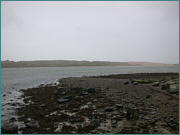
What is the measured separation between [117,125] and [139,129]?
1.12 metres

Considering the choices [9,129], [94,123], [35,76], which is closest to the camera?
[9,129]

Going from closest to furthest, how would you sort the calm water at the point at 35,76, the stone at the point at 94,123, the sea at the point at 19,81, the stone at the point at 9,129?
the stone at the point at 9,129
the stone at the point at 94,123
the sea at the point at 19,81
the calm water at the point at 35,76

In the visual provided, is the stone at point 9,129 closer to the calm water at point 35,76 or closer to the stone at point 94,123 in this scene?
the stone at point 94,123

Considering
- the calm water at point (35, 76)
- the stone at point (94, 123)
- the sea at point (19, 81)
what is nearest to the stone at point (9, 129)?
the sea at point (19, 81)

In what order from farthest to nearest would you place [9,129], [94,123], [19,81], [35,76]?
[35,76] < [19,81] < [94,123] < [9,129]

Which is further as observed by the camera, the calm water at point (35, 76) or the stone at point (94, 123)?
the calm water at point (35, 76)

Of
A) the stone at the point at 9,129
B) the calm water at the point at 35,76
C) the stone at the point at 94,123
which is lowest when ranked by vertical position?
the calm water at the point at 35,76

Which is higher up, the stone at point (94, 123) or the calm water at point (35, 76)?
the stone at point (94, 123)

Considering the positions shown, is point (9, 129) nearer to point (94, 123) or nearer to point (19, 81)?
point (94, 123)

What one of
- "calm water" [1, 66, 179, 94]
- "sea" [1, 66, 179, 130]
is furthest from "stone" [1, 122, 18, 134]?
"calm water" [1, 66, 179, 94]

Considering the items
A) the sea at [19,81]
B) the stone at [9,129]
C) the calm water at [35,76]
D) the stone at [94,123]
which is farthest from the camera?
the calm water at [35,76]

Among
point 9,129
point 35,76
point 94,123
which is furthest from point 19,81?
point 94,123

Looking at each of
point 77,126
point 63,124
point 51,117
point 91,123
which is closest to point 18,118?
point 51,117

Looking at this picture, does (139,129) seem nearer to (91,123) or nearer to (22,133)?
(91,123)
